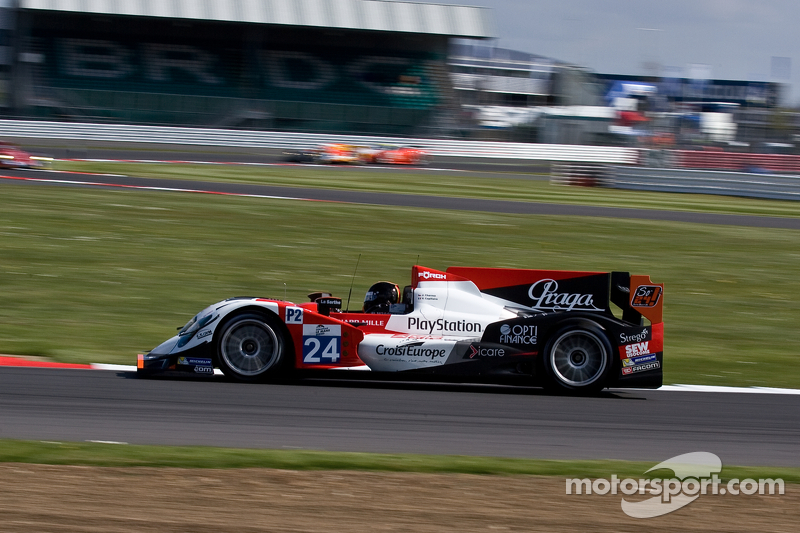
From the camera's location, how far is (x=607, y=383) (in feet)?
21.3

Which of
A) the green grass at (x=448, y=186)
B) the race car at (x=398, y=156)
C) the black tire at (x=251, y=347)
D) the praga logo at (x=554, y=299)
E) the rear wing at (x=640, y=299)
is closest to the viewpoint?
the black tire at (x=251, y=347)

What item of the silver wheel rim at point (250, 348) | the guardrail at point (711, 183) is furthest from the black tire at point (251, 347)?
the guardrail at point (711, 183)

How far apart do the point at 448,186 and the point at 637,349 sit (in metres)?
18.1

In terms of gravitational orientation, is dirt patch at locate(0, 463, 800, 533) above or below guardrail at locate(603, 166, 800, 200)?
below

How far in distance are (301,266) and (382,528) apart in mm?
7857

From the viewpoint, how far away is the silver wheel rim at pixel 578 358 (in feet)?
21.2

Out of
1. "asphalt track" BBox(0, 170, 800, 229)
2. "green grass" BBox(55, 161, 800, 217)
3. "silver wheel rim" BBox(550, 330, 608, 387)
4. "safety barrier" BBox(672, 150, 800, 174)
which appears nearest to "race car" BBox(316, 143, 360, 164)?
"green grass" BBox(55, 161, 800, 217)

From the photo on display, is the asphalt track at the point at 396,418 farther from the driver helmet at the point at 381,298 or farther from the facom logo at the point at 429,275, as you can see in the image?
the facom logo at the point at 429,275

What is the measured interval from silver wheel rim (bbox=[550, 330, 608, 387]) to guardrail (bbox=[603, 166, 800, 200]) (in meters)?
19.1

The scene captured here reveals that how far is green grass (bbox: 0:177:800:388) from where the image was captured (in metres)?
8.12

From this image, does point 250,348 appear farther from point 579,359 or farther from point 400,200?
point 400,200

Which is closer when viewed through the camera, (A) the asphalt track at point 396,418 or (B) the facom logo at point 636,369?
(A) the asphalt track at point 396,418

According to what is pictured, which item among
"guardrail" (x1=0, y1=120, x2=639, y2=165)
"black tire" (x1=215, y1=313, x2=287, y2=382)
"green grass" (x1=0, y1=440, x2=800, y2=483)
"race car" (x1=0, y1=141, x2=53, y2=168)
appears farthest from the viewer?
"guardrail" (x1=0, y1=120, x2=639, y2=165)

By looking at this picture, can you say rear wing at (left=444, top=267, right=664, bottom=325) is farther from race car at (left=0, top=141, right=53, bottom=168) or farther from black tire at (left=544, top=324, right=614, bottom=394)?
race car at (left=0, top=141, right=53, bottom=168)
